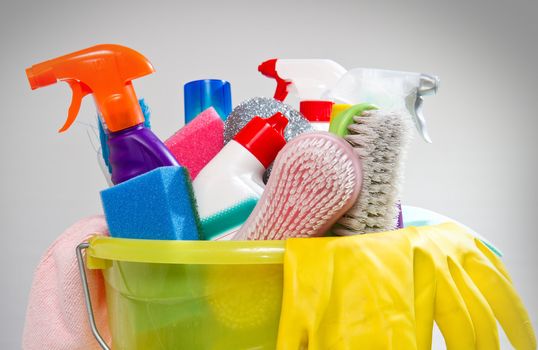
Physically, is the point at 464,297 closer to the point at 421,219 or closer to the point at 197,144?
the point at 421,219

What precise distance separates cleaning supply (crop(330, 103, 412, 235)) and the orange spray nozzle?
16 centimetres

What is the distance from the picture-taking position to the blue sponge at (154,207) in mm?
352

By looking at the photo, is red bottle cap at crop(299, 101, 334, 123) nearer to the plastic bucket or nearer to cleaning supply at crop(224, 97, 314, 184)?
cleaning supply at crop(224, 97, 314, 184)

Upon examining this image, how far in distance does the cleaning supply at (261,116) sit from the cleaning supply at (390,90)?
0.16 feet

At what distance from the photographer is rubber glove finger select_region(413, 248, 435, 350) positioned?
13.3 inches

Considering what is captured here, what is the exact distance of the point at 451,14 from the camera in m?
0.83

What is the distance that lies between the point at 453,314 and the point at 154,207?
0.20 m

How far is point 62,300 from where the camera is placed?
40 centimetres

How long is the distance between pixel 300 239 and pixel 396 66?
59 cm

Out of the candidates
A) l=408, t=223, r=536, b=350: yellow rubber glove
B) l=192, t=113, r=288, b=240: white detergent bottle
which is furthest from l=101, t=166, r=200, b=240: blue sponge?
l=408, t=223, r=536, b=350: yellow rubber glove

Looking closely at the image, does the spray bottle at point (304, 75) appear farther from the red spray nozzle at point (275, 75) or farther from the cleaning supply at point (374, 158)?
the cleaning supply at point (374, 158)

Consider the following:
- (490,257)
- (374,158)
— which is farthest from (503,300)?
(374,158)

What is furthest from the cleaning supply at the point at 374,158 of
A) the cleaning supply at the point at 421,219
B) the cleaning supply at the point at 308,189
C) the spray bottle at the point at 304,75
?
the spray bottle at the point at 304,75

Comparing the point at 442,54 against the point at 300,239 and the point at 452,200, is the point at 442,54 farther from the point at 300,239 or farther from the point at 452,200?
the point at 300,239
